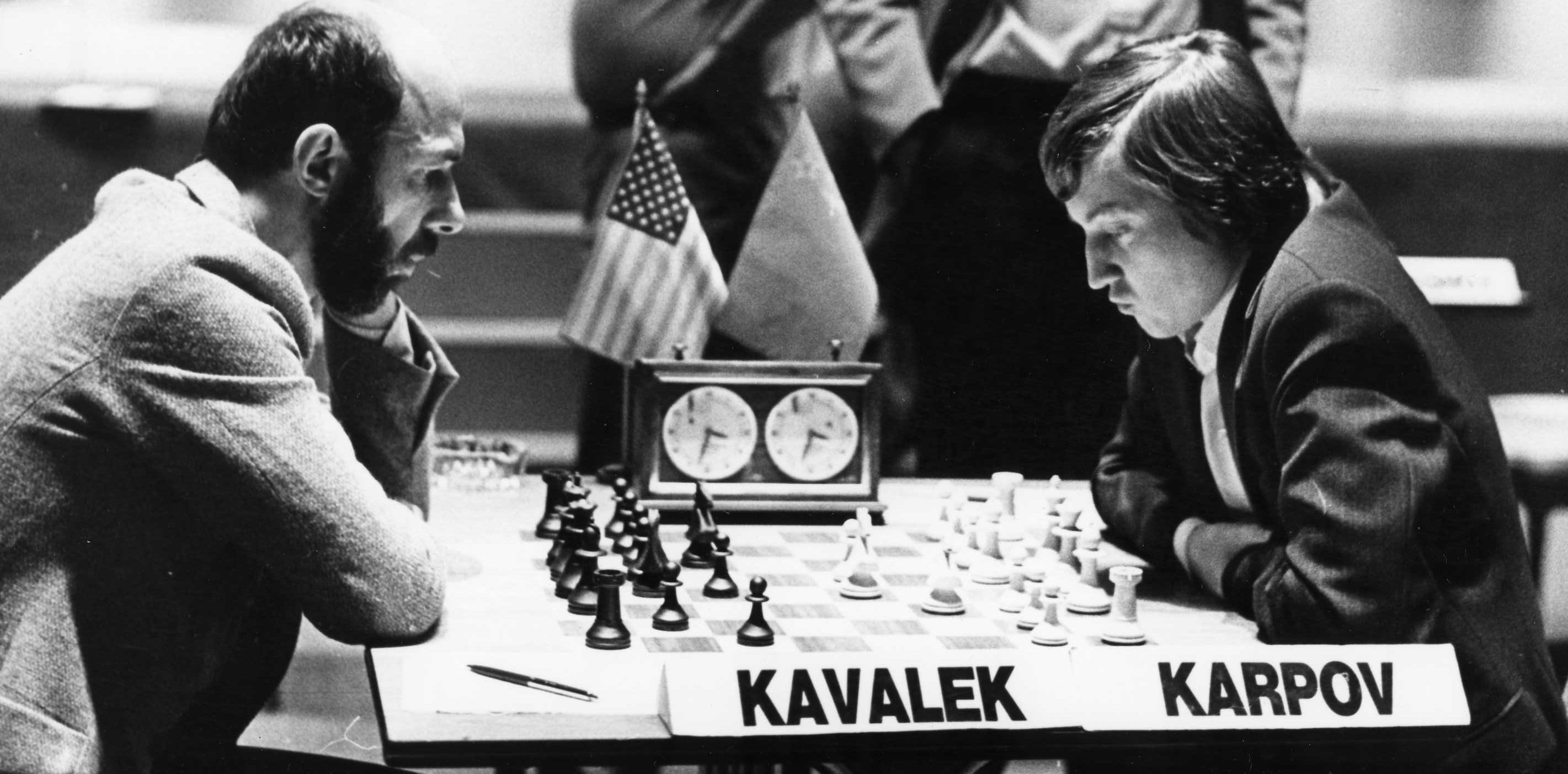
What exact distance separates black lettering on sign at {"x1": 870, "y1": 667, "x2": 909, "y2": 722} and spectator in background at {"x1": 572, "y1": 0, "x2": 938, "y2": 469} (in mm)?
1963

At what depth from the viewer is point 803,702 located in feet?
5.86

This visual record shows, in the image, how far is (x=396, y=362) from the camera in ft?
9.12

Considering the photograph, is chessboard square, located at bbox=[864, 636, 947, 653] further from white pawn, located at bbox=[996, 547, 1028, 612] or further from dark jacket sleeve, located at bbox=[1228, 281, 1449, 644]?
dark jacket sleeve, located at bbox=[1228, 281, 1449, 644]

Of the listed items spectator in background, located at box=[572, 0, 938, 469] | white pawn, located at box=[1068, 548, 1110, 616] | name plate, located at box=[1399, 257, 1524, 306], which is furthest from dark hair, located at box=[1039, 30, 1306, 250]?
name plate, located at box=[1399, 257, 1524, 306]

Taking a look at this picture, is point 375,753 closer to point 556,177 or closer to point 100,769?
point 556,177

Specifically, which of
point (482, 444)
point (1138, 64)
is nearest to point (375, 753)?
point (482, 444)

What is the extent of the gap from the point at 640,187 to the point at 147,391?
5.36 feet

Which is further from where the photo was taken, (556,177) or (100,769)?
(556,177)

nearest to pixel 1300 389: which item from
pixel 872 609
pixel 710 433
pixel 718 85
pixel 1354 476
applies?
pixel 1354 476

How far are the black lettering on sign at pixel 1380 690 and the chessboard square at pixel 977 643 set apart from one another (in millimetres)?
429

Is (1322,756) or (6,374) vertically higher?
(6,374)

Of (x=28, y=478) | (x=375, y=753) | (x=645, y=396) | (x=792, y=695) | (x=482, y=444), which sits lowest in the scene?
(x=375, y=753)

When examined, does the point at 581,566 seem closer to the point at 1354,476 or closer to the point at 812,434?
the point at 812,434

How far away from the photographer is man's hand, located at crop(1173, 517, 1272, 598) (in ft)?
7.88
